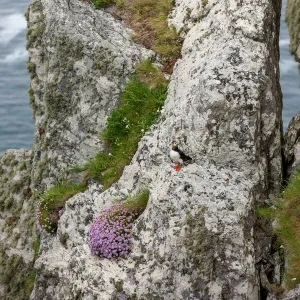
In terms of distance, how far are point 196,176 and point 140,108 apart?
10.3ft

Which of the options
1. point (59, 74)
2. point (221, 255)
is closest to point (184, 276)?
point (221, 255)

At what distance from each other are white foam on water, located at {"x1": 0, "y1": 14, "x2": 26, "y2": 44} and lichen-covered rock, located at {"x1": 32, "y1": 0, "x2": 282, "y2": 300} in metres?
36.1

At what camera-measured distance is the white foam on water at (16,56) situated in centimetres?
4431

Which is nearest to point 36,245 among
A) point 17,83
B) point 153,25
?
point 153,25

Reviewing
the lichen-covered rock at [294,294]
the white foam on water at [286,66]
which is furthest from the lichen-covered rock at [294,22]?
the lichen-covered rock at [294,294]

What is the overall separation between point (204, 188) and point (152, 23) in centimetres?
614

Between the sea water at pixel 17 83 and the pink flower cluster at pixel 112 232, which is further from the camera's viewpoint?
the sea water at pixel 17 83

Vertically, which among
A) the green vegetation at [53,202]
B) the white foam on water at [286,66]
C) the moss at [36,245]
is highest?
the green vegetation at [53,202]

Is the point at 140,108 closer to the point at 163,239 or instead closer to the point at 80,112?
Result: the point at 80,112

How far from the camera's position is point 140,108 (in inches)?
495

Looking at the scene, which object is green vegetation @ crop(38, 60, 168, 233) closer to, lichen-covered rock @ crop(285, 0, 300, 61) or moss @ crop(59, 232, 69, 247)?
moss @ crop(59, 232, 69, 247)

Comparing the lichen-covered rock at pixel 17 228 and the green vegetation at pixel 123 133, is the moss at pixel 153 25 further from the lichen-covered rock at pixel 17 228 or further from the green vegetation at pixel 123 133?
the lichen-covered rock at pixel 17 228

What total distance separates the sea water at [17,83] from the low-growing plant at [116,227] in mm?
28921

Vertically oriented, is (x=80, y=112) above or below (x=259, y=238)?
→ above
